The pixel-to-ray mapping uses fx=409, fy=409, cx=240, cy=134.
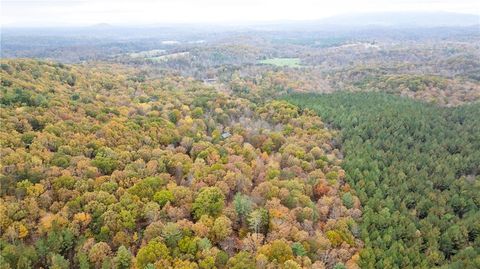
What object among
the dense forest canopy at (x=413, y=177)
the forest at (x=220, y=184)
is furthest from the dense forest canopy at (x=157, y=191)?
the dense forest canopy at (x=413, y=177)

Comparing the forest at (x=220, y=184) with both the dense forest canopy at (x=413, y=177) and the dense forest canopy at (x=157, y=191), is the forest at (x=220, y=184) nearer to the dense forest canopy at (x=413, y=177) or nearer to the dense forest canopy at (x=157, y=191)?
the dense forest canopy at (x=157, y=191)

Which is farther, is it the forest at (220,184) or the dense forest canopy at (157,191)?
the forest at (220,184)

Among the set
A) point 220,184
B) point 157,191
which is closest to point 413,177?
point 220,184

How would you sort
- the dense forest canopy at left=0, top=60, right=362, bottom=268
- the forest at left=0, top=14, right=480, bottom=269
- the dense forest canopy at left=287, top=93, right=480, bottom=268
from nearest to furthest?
the dense forest canopy at left=0, top=60, right=362, bottom=268
the forest at left=0, top=14, right=480, bottom=269
the dense forest canopy at left=287, top=93, right=480, bottom=268

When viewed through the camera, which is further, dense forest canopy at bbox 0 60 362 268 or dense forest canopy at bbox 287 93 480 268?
dense forest canopy at bbox 287 93 480 268

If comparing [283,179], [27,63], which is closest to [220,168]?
[283,179]

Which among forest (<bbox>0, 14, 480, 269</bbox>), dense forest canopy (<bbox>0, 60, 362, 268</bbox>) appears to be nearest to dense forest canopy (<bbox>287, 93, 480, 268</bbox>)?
forest (<bbox>0, 14, 480, 269</bbox>)

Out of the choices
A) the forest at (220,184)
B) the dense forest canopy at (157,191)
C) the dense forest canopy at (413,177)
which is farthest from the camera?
the dense forest canopy at (413,177)

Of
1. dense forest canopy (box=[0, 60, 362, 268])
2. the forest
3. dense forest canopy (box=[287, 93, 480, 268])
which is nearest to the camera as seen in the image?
dense forest canopy (box=[0, 60, 362, 268])

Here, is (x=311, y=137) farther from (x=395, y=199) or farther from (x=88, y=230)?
(x=88, y=230)

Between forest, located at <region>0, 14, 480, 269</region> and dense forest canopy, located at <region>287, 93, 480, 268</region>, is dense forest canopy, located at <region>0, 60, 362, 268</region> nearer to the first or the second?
forest, located at <region>0, 14, 480, 269</region>
